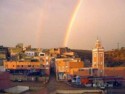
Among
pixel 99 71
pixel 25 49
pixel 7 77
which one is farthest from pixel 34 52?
pixel 7 77

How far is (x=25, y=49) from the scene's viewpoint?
1218 inches

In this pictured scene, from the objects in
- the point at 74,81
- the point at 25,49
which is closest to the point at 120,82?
the point at 74,81

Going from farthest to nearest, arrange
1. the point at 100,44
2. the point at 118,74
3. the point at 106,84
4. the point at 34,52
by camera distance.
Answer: the point at 34,52 → the point at 100,44 → the point at 118,74 → the point at 106,84

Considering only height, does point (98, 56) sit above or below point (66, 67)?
above

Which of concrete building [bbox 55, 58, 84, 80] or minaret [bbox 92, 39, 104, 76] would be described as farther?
minaret [bbox 92, 39, 104, 76]

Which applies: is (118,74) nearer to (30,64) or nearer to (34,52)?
(30,64)

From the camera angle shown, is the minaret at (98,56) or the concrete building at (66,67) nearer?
the concrete building at (66,67)

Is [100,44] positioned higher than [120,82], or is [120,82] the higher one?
[100,44]

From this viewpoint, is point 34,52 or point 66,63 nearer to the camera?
point 66,63

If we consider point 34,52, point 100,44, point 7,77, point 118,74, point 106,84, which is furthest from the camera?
point 34,52

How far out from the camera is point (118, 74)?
24250 millimetres

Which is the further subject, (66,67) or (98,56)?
(98,56)

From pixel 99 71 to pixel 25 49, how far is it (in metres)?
8.52

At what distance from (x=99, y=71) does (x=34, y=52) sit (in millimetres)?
7127
